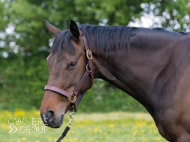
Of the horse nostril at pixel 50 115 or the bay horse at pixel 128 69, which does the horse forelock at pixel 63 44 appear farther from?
the horse nostril at pixel 50 115

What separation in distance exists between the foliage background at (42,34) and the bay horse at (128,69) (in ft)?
22.1

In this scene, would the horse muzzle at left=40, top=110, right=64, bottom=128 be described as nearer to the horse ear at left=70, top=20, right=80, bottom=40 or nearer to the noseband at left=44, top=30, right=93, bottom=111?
the noseband at left=44, top=30, right=93, bottom=111

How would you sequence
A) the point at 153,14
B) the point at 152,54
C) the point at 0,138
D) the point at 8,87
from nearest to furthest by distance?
the point at 152,54, the point at 0,138, the point at 153,14, the point at 8,87

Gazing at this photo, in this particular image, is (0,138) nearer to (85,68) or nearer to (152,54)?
(85,68)

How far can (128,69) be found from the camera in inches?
102

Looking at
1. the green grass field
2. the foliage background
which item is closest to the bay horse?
the green grass field

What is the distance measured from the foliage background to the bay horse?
6733 mm

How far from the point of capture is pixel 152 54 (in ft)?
8.47

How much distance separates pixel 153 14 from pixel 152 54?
27.4 feet

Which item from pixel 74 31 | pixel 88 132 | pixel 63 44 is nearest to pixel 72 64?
pixel 63 44

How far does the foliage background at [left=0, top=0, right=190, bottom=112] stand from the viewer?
963 cm

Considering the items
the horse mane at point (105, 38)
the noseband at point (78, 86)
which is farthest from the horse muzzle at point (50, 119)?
the horse mane at point (105, 38)

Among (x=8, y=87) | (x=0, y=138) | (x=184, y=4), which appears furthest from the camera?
(x=8, y=87)

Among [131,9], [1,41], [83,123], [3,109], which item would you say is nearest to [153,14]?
[131,9]
